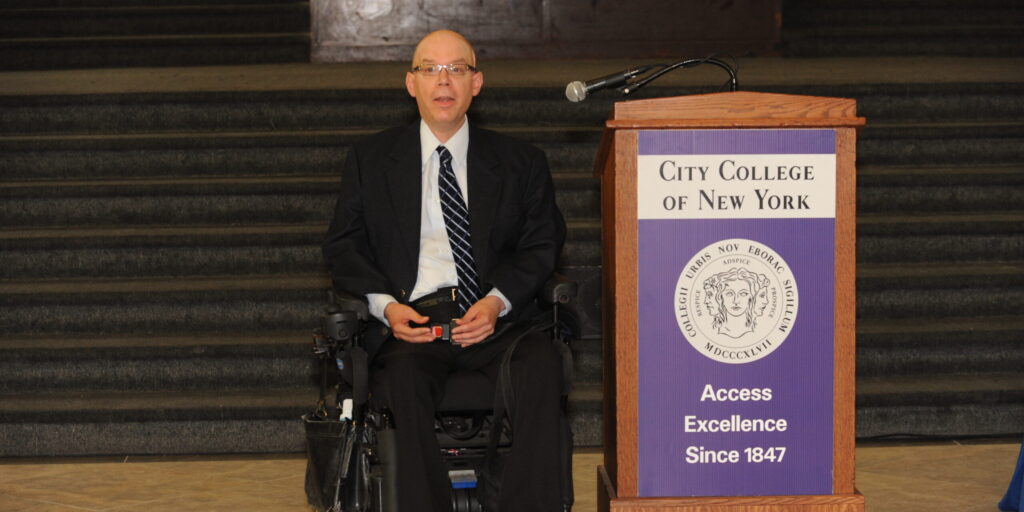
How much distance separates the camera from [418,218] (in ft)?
10.8

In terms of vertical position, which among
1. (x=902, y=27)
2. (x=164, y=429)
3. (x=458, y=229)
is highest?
(x=902, y=27)

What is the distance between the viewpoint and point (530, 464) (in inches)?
115

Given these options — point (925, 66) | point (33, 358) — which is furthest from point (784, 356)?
point (925, 66)

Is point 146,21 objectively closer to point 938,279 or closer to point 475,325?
point 938,279

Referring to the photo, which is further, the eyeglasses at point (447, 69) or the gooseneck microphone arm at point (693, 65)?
the eyeglasses at point (447, 69)

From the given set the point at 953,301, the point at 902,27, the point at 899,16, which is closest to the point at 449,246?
the point at 953,301

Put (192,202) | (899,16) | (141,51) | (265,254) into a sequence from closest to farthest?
1. (265,254)
2. (192,202)
3. (141,51)
4. (899,16)

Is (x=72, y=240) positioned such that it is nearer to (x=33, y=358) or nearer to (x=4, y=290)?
(x=4, y=290)

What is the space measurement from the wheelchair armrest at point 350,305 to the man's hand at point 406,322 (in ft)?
0.21

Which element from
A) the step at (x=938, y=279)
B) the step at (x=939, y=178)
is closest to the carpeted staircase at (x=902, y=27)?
the step at (x=939, y=178)

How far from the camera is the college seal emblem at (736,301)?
2.71 m

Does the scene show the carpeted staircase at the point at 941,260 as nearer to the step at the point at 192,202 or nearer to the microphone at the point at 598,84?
the step at the point at 192,202

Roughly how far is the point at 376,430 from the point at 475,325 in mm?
360

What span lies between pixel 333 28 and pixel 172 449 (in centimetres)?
406
